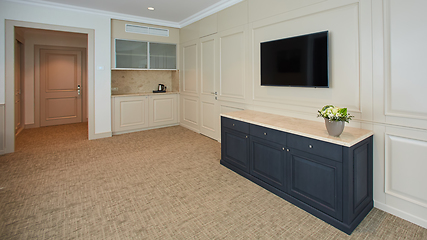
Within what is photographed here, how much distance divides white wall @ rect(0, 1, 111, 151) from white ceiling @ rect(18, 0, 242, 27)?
6.0 inches

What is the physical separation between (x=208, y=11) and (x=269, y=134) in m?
3.31

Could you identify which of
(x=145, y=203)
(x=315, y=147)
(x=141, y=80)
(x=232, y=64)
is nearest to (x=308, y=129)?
(x=315, y=147)

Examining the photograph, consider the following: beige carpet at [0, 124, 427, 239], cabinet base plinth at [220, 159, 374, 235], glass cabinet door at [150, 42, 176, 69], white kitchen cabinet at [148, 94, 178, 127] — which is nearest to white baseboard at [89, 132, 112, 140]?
beige carpet at [0, 124, 427, 239]

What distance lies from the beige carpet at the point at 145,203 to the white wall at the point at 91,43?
1105 mm

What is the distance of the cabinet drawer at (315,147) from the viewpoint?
2086 mm

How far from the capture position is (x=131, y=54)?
221 inches

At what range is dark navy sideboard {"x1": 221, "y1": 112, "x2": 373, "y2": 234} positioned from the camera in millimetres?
2062

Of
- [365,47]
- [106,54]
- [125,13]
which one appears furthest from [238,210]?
[125,13]

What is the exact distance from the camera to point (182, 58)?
616cm

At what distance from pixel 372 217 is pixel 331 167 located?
2.24 feet

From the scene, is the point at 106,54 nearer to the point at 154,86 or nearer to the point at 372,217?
the point at 154,86

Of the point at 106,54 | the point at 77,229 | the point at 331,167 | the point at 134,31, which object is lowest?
the point at 77,229

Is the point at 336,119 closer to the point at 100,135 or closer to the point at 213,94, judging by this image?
the point at 213,94

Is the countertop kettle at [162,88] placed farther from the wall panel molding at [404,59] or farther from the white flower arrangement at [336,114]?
the wall panel molding at [404,59]
